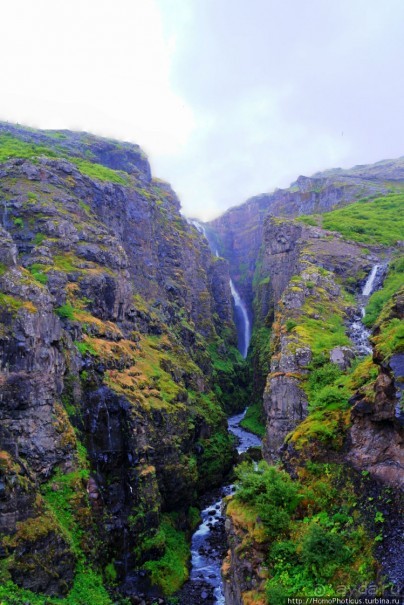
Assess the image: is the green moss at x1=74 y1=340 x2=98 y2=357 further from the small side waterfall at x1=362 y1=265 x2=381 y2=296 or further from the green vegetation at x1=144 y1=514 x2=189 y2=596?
the small side waterfall at x1=362 y1=265 x2=381 y2=296

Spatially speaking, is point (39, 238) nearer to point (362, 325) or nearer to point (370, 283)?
point (362, 325)

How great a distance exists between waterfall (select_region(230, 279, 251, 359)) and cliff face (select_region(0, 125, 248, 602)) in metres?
62.7

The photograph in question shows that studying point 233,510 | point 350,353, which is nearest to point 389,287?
point 350,353

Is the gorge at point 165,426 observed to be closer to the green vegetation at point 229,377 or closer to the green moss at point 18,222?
the green moss at point 18,222

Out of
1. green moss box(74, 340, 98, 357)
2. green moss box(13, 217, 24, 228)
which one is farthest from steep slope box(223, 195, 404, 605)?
green moss box(13, 217, 24, 228)

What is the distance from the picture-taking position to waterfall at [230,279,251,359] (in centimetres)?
14806

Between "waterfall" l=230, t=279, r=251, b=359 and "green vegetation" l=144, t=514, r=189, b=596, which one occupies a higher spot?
"waterfall" l=230, t=279, r=251, b=359

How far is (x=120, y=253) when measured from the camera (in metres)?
66.1

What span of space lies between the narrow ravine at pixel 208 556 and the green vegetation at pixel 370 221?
5594 centimetres

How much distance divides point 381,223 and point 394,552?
9130 cm

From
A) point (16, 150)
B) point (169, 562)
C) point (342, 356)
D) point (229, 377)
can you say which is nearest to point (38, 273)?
point (169, 562)

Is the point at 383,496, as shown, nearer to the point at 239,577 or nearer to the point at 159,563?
the point at 239,577

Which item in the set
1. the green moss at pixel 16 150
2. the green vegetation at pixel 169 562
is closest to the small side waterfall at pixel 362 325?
the green vegetation at pixel 169 562

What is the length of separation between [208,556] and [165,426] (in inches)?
541
